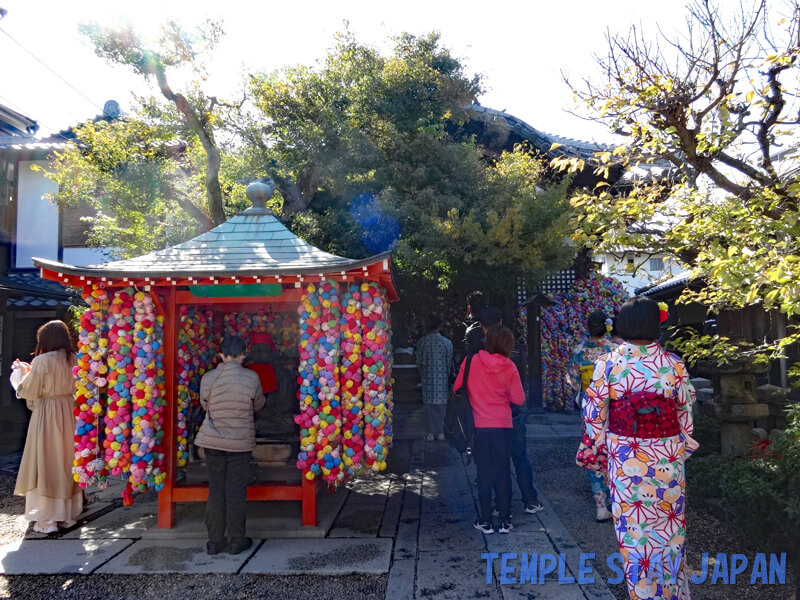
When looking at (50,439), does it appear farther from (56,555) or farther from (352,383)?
(352,383)

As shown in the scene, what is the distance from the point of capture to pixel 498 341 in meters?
4.67

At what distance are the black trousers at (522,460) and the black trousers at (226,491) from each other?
2.47 m

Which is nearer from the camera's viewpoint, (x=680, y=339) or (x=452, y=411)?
(x=680, y=339)

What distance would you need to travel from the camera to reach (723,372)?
544 cm

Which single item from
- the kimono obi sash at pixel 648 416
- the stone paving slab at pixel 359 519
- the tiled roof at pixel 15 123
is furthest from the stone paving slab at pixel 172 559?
the tiled roof at pixel 15 123

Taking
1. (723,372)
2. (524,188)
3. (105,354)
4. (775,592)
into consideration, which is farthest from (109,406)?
(524,188)

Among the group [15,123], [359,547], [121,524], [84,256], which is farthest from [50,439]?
[15,123]

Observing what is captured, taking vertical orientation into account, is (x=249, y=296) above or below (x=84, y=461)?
above

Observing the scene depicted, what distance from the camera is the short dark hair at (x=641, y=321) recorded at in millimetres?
3176

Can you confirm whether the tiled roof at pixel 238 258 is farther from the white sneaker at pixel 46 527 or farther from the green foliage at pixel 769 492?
the green foliage at pixel 769 492

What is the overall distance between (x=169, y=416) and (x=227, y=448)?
3.22 feet

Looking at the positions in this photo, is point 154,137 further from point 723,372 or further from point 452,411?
point 723,372

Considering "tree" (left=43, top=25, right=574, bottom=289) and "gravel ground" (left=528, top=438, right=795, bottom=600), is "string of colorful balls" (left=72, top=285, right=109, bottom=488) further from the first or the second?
"gravel ground" (left=528, top=438, right=795, bottom=600)

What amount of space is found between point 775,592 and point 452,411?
273cm
